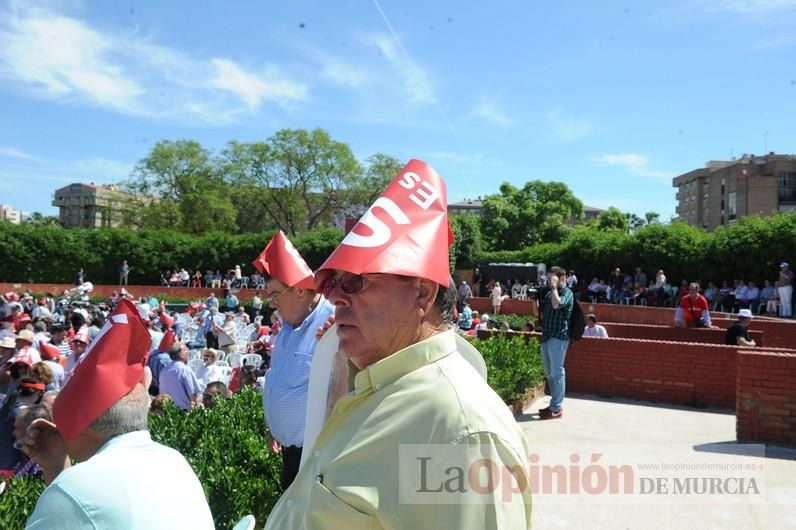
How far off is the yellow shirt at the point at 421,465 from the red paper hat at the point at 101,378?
1.00m

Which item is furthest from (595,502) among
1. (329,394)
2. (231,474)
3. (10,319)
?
(10,319)

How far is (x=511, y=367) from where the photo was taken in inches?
342

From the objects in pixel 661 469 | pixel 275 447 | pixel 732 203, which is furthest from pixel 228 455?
pixel 732 203

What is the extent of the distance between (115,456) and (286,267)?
2226mm

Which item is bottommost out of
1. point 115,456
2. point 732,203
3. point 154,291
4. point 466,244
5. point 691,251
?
point 154,291

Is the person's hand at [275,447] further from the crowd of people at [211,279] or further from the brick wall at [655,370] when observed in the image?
the crowd of people at [211,279]

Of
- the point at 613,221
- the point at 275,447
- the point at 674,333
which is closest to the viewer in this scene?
the point at 275,447

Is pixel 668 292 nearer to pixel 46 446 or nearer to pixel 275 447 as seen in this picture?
pixel 275 447

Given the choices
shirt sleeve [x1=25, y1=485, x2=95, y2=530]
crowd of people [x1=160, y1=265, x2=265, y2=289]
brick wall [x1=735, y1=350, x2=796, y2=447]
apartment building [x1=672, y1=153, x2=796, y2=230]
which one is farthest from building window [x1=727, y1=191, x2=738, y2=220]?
shirt sleeve [x1=25, y1=485, x2=95, y2=530]

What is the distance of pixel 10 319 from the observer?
13.9 metres

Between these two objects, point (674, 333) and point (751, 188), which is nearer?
point (674, 333)

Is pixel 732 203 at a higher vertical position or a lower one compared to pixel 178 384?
higher

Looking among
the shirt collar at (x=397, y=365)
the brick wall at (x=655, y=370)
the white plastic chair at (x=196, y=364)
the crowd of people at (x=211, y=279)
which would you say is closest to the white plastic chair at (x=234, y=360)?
the white plastic chair at (x=196, y=364)

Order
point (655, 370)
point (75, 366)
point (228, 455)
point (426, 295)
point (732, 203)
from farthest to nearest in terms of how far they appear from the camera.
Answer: point (732, 203) < point (655, 370) < point (228, 455) < point (75, 366) < point (426, 295)
